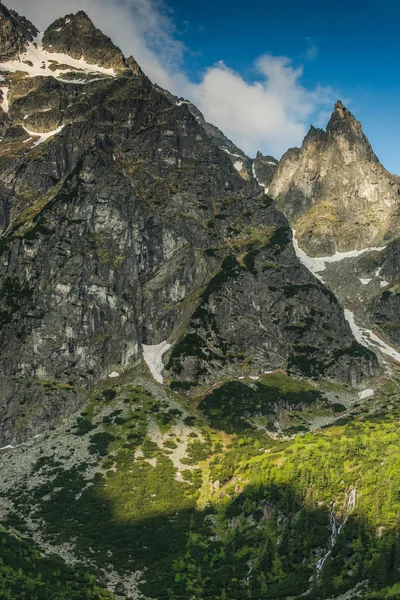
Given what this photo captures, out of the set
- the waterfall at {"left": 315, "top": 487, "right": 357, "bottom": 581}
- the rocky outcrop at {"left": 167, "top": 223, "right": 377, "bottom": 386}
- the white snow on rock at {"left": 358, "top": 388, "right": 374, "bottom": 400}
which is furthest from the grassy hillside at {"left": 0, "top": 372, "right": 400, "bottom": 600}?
the rocky outcrop at {"left": 167, "top": 223, "right": 377, "bottom": 386}

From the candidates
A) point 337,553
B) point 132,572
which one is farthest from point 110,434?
point 337,553

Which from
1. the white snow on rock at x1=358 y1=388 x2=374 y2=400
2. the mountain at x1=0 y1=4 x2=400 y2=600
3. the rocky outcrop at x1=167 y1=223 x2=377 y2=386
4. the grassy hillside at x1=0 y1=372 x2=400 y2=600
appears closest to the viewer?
the grassy hillside at x1=0 y1=372 x2=400 y2=600

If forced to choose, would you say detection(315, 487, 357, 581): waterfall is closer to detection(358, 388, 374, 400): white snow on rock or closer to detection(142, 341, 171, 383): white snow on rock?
detection(142, 341, 171, 383): white snow on rock

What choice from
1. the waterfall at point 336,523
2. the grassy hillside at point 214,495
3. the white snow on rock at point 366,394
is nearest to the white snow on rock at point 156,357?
the grassy hillside at point 214,495

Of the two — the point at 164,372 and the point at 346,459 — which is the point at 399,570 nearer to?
the point at 346,459

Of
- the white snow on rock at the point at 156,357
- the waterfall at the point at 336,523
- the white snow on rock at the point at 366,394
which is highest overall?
the white snow on rock at the point at 156,357

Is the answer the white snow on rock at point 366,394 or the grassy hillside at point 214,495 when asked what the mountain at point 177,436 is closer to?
the grassy hillside at point 214,495

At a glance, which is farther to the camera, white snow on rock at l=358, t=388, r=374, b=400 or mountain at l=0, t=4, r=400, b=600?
white snow on rock at l=358, t=388, r=374, b=400

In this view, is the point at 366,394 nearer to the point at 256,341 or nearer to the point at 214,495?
the point at 256,341

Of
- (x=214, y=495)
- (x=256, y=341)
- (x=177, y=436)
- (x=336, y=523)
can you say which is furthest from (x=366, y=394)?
(x=336, y=523)

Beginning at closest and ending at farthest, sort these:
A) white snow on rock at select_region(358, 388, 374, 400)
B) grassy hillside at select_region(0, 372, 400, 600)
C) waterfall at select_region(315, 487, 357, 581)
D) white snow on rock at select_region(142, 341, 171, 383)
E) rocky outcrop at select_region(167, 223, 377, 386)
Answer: waterfall at select_region(315, 487, 357, 581)
grassy hillside at select_region(0, 372, 400, 600)
white snow on rock at select_region(358, 388, 374, 400)
white snow on rock at select_region(142, 341, 171, 383)
rocky outcrop at select_region(167, 223, 377, 386)
